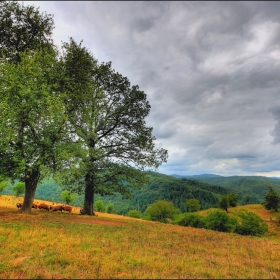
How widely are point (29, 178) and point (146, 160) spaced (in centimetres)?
1299

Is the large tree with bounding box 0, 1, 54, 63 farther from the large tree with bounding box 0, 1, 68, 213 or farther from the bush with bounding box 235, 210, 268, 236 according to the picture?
the bush with bounding box 235, 210, 268, 236

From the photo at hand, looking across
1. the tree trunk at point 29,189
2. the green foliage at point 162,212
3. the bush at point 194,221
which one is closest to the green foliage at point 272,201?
the green foliage at point 162,212

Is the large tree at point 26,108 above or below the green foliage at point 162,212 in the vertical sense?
above

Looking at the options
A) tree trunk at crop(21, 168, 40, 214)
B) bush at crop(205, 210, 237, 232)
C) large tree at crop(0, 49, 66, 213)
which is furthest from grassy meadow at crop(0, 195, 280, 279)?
bush at crop(205, 210, 237, 232)

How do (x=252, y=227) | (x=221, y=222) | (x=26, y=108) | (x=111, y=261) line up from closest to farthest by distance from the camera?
(x=111, y=261)
(x=26, y=108)
(x=252, y=227)
(x=221, y=222)

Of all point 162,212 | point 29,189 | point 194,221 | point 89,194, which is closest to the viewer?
point 29,189

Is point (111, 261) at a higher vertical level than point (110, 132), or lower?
lower

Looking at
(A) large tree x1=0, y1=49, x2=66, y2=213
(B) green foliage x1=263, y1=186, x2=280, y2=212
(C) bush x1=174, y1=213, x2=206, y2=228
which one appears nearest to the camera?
(A) large tree x1=0, y1=49, x2=66, y2=213

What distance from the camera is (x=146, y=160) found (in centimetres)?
2536

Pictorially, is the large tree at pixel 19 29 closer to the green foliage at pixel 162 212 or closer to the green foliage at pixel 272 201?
the green foliage at pixel 162 212

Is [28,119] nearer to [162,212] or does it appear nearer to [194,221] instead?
[194,221]

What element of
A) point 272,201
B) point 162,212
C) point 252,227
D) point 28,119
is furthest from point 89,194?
point 272,201

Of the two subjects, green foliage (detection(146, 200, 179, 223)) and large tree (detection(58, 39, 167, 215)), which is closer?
large tree (detection(58, 39, 167, 215))

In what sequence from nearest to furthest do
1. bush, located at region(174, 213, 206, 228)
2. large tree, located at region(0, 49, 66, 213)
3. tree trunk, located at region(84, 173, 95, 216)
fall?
large tree, located at region(0, 49, 66, 213)
tree trunk, located at region(84, 173, 95, 216)
bush, located at region(174, 213, 206, 228)
